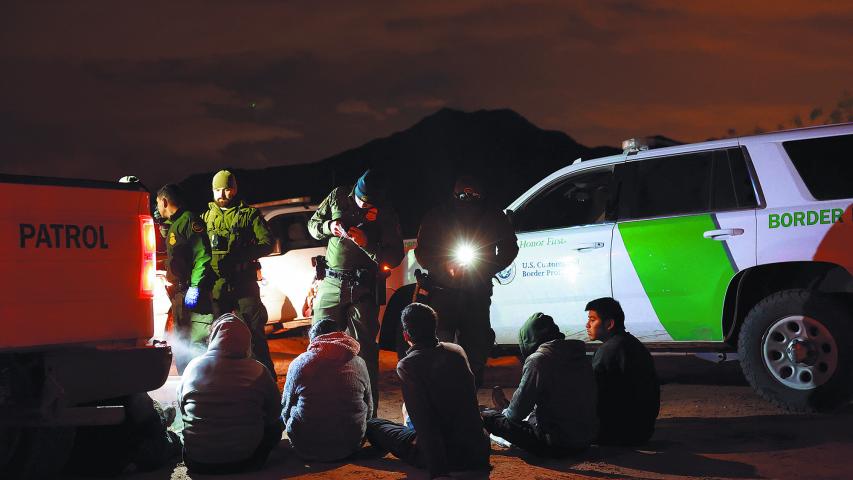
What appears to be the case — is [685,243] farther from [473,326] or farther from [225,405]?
[225,405]

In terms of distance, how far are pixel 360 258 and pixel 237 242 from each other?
1.15 meters

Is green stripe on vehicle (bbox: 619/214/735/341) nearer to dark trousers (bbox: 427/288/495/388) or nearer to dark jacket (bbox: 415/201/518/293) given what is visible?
dark jacket (bbox: 415/201/518/293)

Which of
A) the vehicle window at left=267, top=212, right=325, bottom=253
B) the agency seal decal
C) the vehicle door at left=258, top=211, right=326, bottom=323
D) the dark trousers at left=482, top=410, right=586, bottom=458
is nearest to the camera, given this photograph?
the dark trousers at left=482, top=410, right=586, bottom=458

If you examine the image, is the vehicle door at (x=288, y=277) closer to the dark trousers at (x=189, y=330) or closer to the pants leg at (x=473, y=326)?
the dark trousers at (x=189, y=330)

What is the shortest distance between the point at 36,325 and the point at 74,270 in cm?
33

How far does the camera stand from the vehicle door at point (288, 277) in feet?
40.5

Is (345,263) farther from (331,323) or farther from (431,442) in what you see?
(431,442)

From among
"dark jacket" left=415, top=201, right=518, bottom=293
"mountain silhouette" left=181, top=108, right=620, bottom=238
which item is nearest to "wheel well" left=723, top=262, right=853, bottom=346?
"dark jacket" left=415, top=201, right=518, bottom=293

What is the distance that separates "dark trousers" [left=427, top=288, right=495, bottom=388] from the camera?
7.78 metres

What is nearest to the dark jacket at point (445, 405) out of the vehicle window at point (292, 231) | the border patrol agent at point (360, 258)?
the border patrol agent at point (360, 258)

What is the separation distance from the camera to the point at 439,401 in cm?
590

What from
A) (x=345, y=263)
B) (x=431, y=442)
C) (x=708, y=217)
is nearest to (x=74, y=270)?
(x=431, y=442)

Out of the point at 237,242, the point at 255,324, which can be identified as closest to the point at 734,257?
the point at 255,324

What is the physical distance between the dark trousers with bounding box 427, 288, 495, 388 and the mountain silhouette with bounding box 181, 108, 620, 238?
42.8 metres
